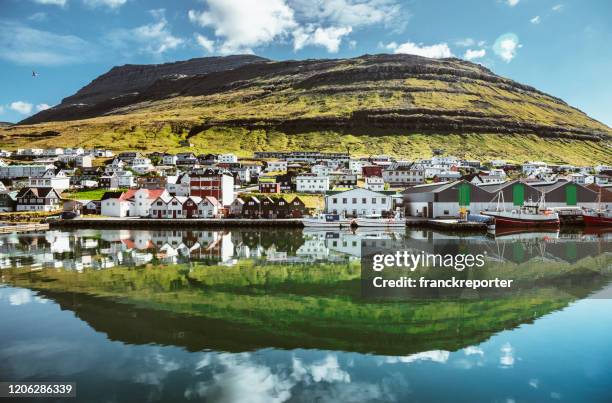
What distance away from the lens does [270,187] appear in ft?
246

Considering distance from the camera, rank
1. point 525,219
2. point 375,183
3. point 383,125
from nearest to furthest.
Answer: point 525,219 < point 375,183 < point 383,125

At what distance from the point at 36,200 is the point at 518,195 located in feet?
230

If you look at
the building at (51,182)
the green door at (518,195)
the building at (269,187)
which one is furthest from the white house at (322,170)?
the building at (51,182)

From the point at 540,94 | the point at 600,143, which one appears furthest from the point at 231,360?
the point at 540,94

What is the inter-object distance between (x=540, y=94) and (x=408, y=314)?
216763mm

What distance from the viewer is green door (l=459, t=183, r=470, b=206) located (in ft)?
175

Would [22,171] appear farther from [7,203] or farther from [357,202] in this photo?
[357,202]

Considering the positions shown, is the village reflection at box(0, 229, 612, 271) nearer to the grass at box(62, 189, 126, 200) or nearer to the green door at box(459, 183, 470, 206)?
the green door at box(459, 183, 470, 206)

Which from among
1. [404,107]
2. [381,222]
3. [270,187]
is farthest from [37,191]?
[404,107]

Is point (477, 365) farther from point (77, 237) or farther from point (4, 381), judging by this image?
point (77, 237)

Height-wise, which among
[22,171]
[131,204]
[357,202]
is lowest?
[131,204]

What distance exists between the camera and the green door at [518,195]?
5366cm

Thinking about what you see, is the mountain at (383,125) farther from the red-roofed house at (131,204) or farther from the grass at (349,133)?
the red-roofed house at (131,204)

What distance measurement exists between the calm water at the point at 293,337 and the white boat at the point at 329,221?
2559cm
